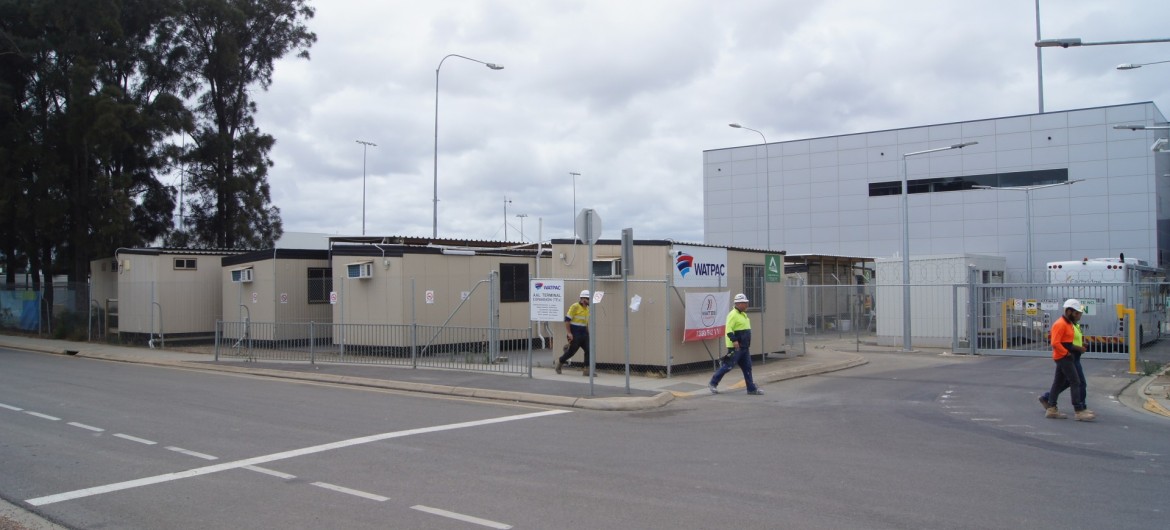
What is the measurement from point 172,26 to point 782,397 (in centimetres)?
3263

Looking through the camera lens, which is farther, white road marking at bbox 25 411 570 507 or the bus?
the bus

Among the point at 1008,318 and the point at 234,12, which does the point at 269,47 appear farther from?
the point at 1008,318

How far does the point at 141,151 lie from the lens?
34312 mm

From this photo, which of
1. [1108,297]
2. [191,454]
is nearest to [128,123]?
[191,454]

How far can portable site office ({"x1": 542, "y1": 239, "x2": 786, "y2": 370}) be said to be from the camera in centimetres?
1638

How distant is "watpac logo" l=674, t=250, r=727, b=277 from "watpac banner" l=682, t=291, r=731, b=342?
0.50 meters

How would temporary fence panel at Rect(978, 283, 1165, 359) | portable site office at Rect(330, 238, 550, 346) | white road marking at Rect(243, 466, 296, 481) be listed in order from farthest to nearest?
1. portable site office at Rect(330, 238, 550, 346)
2. temporary fence panel at Rect(978, 283, 1165, 359)
3. white road marking at Rect(243, 466, 296, 481)

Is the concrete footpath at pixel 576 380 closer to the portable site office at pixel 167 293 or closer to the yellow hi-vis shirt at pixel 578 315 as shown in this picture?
the yellow hi-vis shirt at pixel 578 315

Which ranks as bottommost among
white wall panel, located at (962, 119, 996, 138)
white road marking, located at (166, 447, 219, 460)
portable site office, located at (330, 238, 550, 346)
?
white road marking, located at (166, 447, 219, 460)

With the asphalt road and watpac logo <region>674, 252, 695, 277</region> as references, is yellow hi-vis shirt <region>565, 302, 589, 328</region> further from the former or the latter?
the asphalt road

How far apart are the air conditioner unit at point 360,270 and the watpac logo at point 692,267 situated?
365 inches

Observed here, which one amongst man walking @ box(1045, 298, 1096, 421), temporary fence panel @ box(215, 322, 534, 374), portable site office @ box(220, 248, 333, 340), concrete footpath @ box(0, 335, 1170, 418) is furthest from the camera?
portable site office @ box(220, 248, 333, 340)

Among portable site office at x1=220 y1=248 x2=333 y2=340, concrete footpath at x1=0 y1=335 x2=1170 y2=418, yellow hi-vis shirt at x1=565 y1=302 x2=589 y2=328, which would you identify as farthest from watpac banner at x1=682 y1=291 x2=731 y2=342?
portable site office at x1=220 y1=248 x2=333 y2=340

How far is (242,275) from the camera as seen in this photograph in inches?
1021
